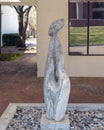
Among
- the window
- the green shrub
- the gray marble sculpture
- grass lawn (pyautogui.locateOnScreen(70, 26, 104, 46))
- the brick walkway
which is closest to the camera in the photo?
the gray marble sculpture

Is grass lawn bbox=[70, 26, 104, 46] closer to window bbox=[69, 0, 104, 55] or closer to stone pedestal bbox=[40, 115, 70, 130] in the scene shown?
window bbox=[69, 0, 104, 55]

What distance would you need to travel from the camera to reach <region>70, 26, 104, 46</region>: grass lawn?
12.5m

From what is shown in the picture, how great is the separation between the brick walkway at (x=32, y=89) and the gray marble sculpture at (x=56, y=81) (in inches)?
89.6

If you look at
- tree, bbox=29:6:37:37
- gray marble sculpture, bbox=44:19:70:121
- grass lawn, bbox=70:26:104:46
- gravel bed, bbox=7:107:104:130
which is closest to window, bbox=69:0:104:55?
grass lawn, bbox=70:26:104:46

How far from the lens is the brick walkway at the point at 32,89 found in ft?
29.8

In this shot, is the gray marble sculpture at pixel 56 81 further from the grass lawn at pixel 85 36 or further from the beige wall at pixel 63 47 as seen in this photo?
the grass lawn at pixel 85 36

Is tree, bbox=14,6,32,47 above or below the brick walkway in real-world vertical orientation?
above

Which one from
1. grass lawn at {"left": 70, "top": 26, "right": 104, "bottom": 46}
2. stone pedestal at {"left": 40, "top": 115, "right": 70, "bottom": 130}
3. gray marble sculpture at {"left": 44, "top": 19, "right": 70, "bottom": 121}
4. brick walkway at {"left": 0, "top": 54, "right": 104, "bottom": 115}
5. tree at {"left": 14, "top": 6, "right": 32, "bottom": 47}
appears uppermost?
tree at {"left": 14, "top": 6, "right": 32, "bottom": 47}

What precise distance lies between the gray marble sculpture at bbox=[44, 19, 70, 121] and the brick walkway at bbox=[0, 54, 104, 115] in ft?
7.47

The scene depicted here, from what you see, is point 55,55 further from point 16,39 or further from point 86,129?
point 16,39

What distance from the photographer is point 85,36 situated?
12641 millimetres

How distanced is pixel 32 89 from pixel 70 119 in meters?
4.23

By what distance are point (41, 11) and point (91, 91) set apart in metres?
3.48

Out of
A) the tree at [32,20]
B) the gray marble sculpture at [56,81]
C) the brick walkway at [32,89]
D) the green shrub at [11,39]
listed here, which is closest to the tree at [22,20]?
the green shrub at [11,39]
